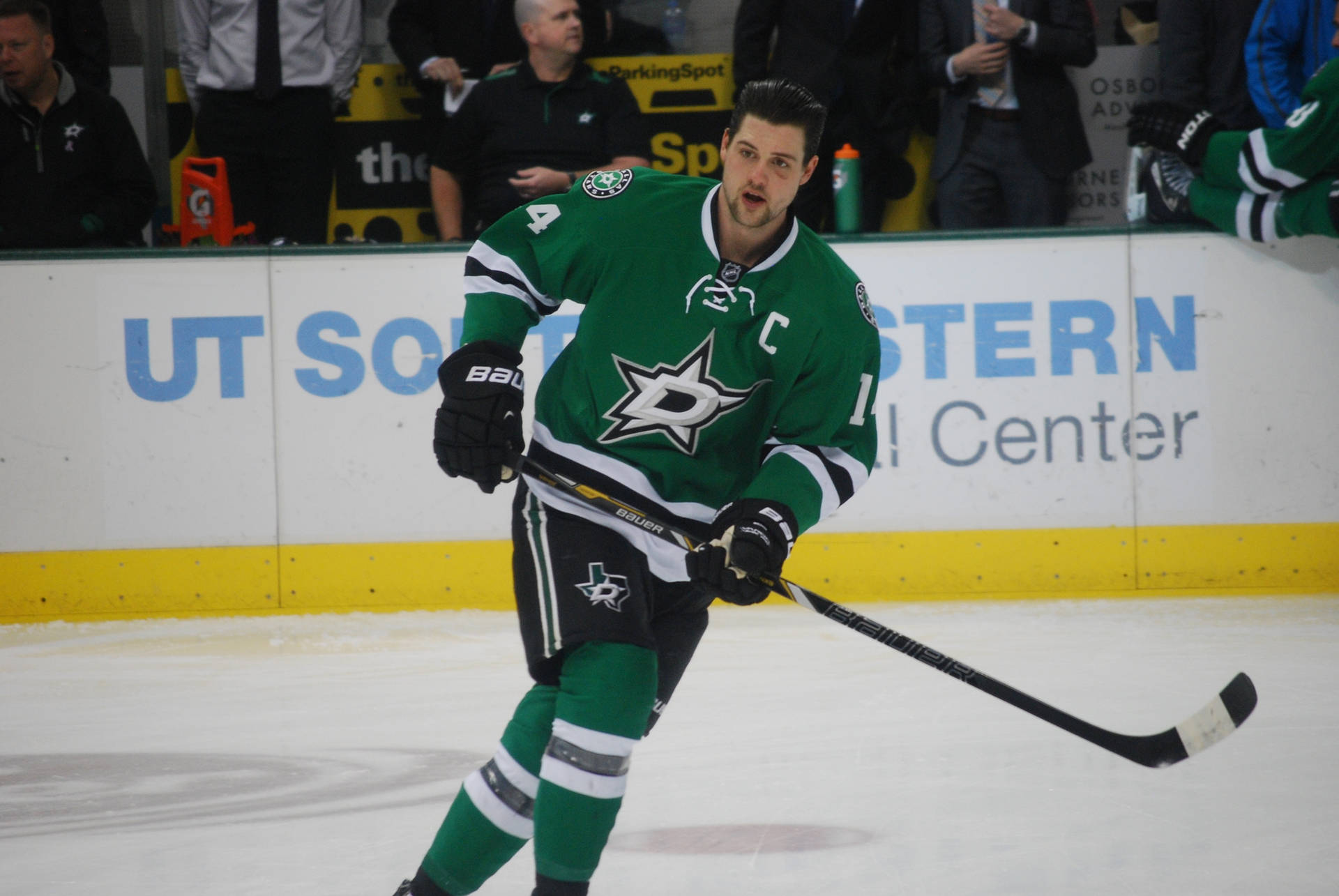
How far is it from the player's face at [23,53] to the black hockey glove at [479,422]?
11.0 feet

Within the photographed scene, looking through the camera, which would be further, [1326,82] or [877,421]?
[877,421]

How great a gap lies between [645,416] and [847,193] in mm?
2929

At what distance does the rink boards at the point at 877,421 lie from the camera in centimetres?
457

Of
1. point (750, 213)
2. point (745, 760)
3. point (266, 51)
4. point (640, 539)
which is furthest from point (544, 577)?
point (266, 51)

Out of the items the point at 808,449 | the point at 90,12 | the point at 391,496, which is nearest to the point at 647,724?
the point at 808,449

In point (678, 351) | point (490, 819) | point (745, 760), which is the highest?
point (678, 351)

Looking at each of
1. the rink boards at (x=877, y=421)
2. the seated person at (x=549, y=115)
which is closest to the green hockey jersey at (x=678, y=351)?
the rink boards at (x=877, y=421)

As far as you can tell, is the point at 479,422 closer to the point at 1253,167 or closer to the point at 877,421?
the point at 877,421

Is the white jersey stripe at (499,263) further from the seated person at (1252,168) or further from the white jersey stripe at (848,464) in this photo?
the seated person at (1252,168)

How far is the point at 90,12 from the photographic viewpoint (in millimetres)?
5141

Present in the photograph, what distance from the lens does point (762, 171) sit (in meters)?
2.04

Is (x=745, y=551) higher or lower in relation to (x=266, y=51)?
lower

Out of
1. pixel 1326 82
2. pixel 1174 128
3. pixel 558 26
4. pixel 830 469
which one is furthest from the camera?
pixel 558 26

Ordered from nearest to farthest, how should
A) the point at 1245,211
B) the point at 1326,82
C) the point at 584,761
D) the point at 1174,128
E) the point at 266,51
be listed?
the point at 584,761 → the point at 1326,82 → the point at 1245,211 → the point at 1174,128 → the point at 266,51
